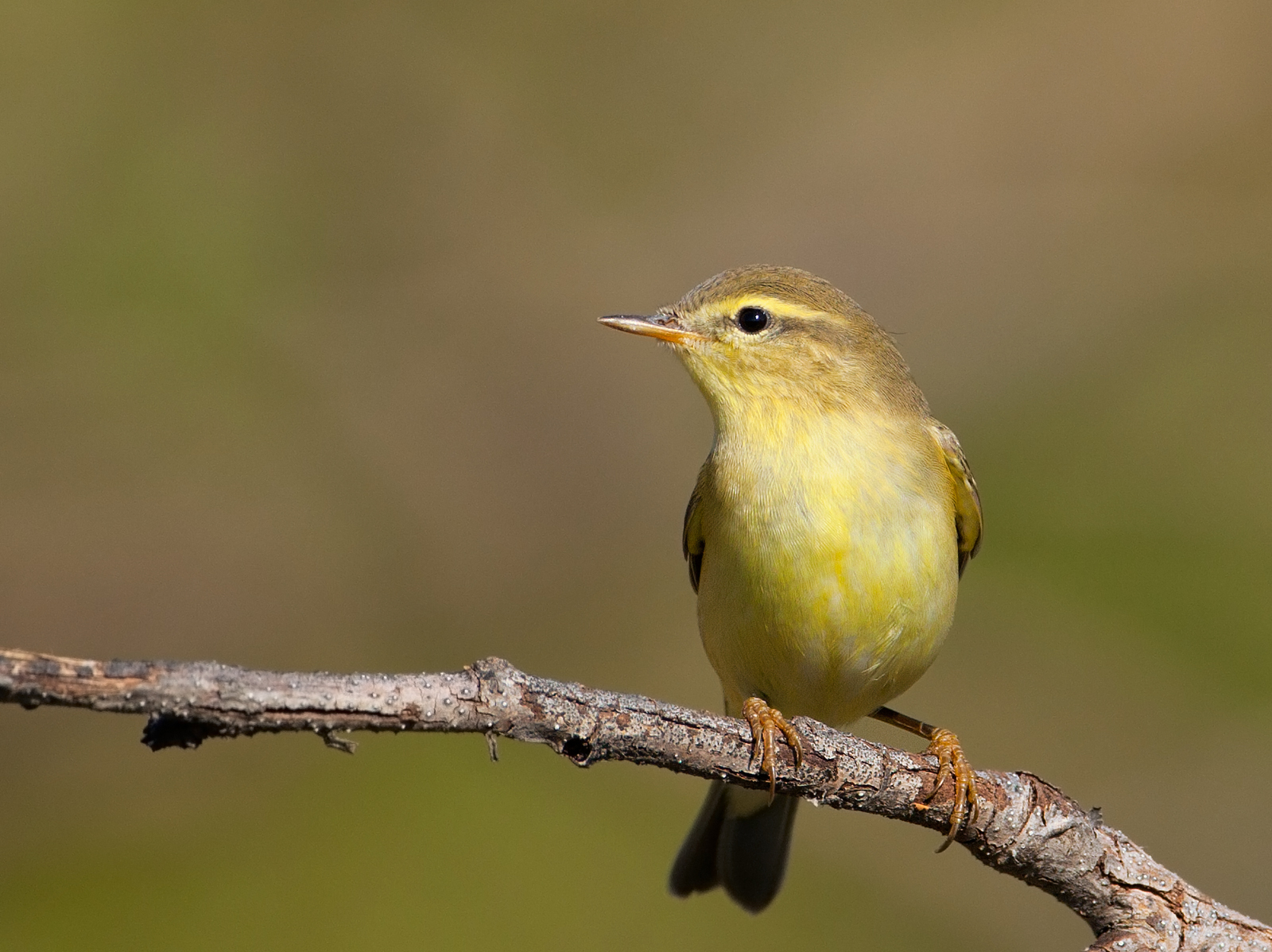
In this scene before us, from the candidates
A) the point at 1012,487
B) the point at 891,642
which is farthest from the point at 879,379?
the point at 1012,487

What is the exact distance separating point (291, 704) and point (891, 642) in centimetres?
244

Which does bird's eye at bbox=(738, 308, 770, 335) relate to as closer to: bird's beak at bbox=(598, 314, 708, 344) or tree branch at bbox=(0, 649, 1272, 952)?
bird's beak at bbox=(598, 314, 708, 344)

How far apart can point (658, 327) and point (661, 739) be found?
7.13 feet

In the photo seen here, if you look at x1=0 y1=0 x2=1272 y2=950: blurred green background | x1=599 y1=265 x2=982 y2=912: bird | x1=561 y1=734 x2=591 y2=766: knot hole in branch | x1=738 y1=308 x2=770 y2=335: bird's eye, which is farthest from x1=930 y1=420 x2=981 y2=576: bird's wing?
x1=561 y1=734 x2=591 y2=766: knot hole in branch

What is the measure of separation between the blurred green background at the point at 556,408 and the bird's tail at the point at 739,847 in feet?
2.24

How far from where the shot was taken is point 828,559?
411cm

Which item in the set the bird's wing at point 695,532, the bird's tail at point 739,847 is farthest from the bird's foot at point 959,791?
the bird's tail at point 739,847

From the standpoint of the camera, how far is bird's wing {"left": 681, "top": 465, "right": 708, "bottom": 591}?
186 inches

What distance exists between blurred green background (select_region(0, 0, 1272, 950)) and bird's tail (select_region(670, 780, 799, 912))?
68 cm

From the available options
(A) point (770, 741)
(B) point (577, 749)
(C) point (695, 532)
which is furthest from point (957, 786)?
(C) point (695, 532)

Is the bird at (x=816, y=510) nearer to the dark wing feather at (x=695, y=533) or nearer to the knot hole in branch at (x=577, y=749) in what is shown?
the dark wing feather at (x=695, y=533)

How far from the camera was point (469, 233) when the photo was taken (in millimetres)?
9648

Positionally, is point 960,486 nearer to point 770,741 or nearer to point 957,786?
point 957,786

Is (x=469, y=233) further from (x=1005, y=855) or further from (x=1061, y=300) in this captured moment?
(x=1005, y=855)
